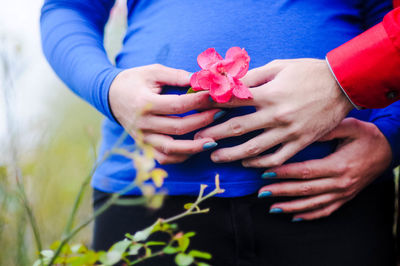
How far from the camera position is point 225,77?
678 millimetres

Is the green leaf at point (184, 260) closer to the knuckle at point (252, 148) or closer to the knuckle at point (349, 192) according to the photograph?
the knuckle at point (252, 148)

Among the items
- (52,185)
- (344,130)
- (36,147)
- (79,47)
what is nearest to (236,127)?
(344,130)

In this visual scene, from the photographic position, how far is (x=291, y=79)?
2.41 feet

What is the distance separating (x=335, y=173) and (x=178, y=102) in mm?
476

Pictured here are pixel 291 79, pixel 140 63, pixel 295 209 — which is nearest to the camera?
pixel 291 79

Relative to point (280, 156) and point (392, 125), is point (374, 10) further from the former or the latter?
point (280, 156)

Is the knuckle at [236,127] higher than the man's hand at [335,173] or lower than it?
higher

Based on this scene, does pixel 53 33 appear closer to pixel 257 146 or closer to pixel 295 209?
pixel 257 146

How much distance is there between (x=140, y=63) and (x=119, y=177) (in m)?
0.36

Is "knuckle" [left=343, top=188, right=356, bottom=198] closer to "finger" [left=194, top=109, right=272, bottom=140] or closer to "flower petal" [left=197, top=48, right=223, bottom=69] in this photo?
"finger" [left=194, top=109, right=272, bottom=140]

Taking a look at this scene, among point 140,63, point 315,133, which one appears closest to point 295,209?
point 315,133

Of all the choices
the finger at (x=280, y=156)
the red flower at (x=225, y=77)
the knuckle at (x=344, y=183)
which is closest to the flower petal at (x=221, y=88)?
the red flower at (x=225, y=77)

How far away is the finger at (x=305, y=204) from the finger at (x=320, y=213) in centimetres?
2

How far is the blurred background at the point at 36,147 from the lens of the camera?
68 cm
